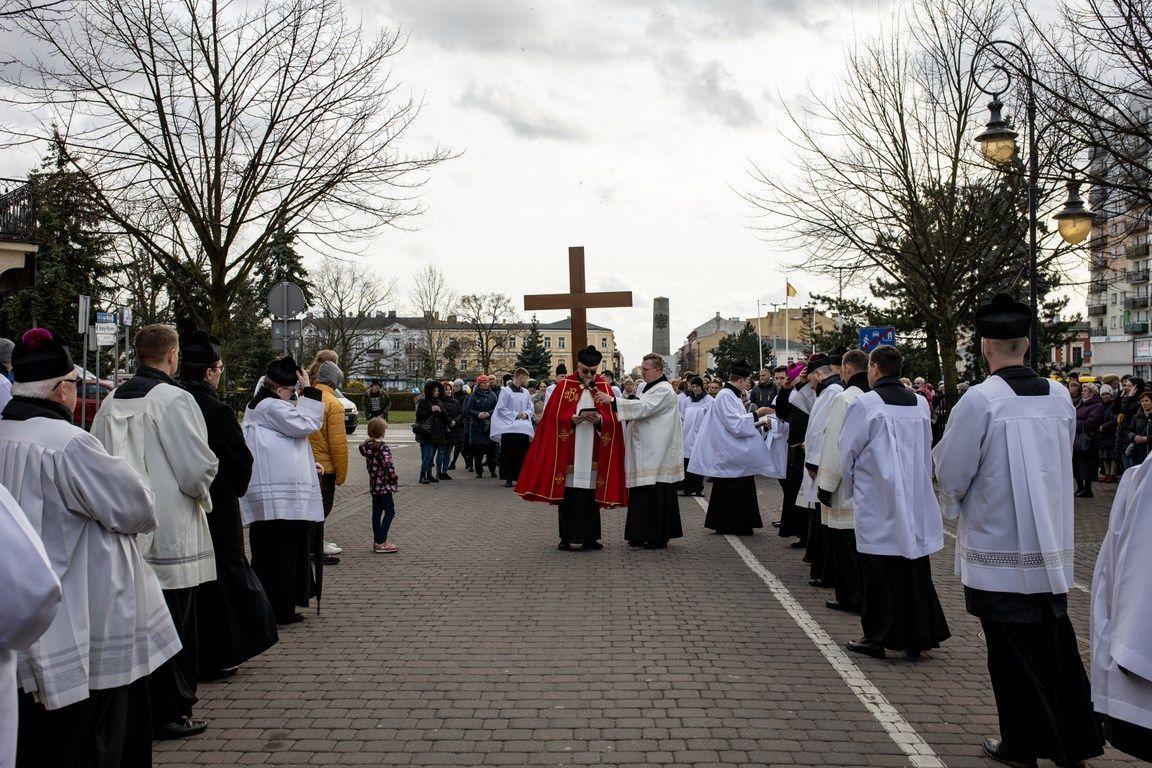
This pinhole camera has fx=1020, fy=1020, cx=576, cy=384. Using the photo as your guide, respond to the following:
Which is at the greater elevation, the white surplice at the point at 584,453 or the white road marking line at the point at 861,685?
the white surplice at the point at 584,453

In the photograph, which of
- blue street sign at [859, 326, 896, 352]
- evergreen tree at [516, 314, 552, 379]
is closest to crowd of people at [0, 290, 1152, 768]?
blue street sign at [859, 326, 896, 352]

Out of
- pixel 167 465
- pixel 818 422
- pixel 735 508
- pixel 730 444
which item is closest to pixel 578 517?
pixel 735 508

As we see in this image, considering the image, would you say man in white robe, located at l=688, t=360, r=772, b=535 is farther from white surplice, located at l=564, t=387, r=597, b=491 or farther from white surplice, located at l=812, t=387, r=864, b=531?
white surplice, located at l=812, t=387, r=864, b=531

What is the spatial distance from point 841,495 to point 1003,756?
3.50m

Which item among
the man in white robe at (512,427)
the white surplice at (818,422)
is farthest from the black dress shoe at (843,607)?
the man in white robe at (512,427)

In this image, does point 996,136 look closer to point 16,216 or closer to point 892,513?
point 892,513

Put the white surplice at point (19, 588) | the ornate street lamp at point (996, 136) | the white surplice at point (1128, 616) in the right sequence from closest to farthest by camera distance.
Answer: the white surplice at point (19, 588)
the white surplice at point (1128, 616)
the ornate street lamp at point (996, 136)

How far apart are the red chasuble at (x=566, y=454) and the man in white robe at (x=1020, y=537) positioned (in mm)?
6549

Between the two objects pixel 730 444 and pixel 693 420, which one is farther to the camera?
pixel 693 420

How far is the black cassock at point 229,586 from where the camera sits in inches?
230

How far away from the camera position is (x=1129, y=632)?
9.55 feet

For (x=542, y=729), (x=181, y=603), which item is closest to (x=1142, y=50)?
(x=542, y=729)

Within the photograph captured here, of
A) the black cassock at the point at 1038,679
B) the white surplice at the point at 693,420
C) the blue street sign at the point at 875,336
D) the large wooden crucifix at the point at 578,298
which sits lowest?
the black cassock at the point at 1038,679

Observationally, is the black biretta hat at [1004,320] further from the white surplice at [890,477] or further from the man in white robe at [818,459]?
the man in white robe at [818,459]
